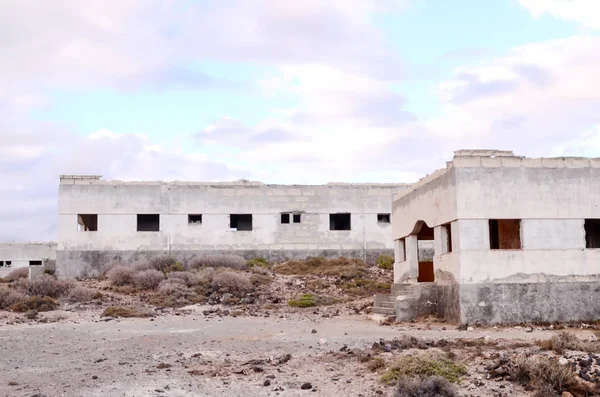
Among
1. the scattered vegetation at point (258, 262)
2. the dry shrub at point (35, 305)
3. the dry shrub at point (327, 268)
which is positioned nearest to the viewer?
the dry shrub at point (35, 305)

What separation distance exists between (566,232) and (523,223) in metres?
1.24

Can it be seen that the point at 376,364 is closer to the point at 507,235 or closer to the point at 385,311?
the point at 385,311

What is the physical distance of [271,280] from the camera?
29.4 metres

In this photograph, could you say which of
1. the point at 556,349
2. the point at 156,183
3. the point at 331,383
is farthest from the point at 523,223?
the point at 156,183

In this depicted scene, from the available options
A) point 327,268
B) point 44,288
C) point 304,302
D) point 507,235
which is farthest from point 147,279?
point 507,235

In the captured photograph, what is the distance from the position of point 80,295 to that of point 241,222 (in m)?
13.4

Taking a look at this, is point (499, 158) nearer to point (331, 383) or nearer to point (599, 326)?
point (599, 326)

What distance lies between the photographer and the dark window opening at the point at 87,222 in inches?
1416

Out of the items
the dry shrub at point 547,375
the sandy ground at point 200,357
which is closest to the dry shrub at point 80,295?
the sandy ground at point 200,357

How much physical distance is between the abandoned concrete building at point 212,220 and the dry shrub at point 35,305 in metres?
11.4

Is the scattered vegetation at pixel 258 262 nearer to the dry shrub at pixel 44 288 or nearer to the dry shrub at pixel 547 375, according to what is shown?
the dry shrub at pixel 44 288

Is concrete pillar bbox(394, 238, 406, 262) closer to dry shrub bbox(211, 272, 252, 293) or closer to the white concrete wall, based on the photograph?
dry shrub bbox(211, 272, 252, 293)

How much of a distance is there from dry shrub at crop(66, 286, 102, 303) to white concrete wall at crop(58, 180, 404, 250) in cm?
882

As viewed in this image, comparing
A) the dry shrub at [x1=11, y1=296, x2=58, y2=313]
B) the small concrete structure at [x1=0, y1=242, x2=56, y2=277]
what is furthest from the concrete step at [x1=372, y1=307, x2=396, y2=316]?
the small concrete structure at [x1=0, y1=242, x2=56, y2=277]
